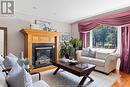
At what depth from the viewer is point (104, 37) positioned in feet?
15.4

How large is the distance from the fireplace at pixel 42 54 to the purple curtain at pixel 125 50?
2843 millimetres

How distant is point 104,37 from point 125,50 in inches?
44.0

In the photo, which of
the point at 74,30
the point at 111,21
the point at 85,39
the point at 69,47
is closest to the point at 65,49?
the point at 69,47

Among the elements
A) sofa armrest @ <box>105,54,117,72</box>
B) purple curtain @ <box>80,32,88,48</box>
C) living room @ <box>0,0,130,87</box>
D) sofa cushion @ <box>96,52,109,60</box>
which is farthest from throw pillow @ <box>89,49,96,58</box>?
purple curtain @ <box>80,32,88,48</box>

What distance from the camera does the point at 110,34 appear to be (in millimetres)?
4488

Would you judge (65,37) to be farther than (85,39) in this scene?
Yes

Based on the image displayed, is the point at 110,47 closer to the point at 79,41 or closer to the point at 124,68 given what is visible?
the point at 124,68

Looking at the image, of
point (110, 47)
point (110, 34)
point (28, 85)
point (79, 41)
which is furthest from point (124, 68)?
point (28, 85)

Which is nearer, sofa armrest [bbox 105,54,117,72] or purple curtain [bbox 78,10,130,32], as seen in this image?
sofa armrest [bbox 105,54,117,72]

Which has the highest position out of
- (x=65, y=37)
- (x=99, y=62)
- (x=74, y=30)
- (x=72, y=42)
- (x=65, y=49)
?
(x=74, y=30)

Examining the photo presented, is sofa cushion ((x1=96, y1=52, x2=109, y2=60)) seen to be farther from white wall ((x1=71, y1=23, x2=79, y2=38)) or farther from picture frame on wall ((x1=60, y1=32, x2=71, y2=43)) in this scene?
picture frame on wall ((x1=60, y1=32, x2=71, y2=43))

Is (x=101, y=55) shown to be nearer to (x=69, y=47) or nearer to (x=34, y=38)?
(x=69, y=47)

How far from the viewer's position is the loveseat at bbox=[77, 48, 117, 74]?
3459mm

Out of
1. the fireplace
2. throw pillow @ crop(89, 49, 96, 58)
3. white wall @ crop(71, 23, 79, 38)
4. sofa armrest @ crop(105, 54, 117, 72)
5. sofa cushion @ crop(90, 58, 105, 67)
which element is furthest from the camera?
white wall @ crop(71, 23, 79, 38)
